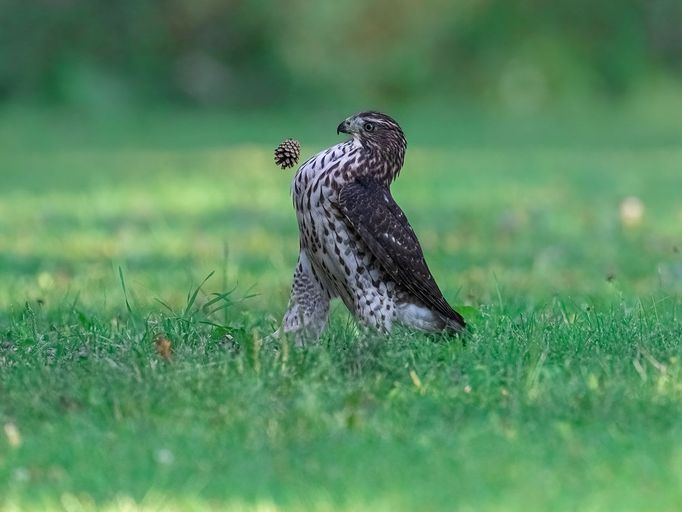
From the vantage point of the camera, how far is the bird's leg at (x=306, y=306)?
577cm

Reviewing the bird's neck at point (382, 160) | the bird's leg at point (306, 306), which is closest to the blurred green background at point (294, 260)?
the bird's leg at point (306, 306)

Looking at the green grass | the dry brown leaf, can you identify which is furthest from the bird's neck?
the dry brown leaf

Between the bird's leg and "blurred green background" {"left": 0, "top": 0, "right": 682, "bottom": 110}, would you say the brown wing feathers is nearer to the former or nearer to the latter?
the bird's leg

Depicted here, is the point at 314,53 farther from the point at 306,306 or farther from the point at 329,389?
the point at 329,389

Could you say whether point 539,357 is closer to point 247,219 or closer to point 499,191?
point 247,219

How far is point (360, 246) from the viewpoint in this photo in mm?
5578

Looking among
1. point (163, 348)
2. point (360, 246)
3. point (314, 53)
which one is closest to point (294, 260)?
point (360, 246)

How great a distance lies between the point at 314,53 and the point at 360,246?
Answer: 1900 centimetres

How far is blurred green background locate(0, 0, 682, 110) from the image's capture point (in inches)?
949

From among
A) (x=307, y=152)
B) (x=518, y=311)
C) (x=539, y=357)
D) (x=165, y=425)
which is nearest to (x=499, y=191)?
(x=307, y=152)

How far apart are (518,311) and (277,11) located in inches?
720

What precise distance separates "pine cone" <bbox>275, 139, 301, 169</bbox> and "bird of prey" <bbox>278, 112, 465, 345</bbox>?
0.99 ft

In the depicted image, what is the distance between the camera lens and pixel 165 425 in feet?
15.0

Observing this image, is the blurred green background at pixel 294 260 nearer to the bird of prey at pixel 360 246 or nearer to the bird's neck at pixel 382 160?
the bird of prey at pixel 360 246
